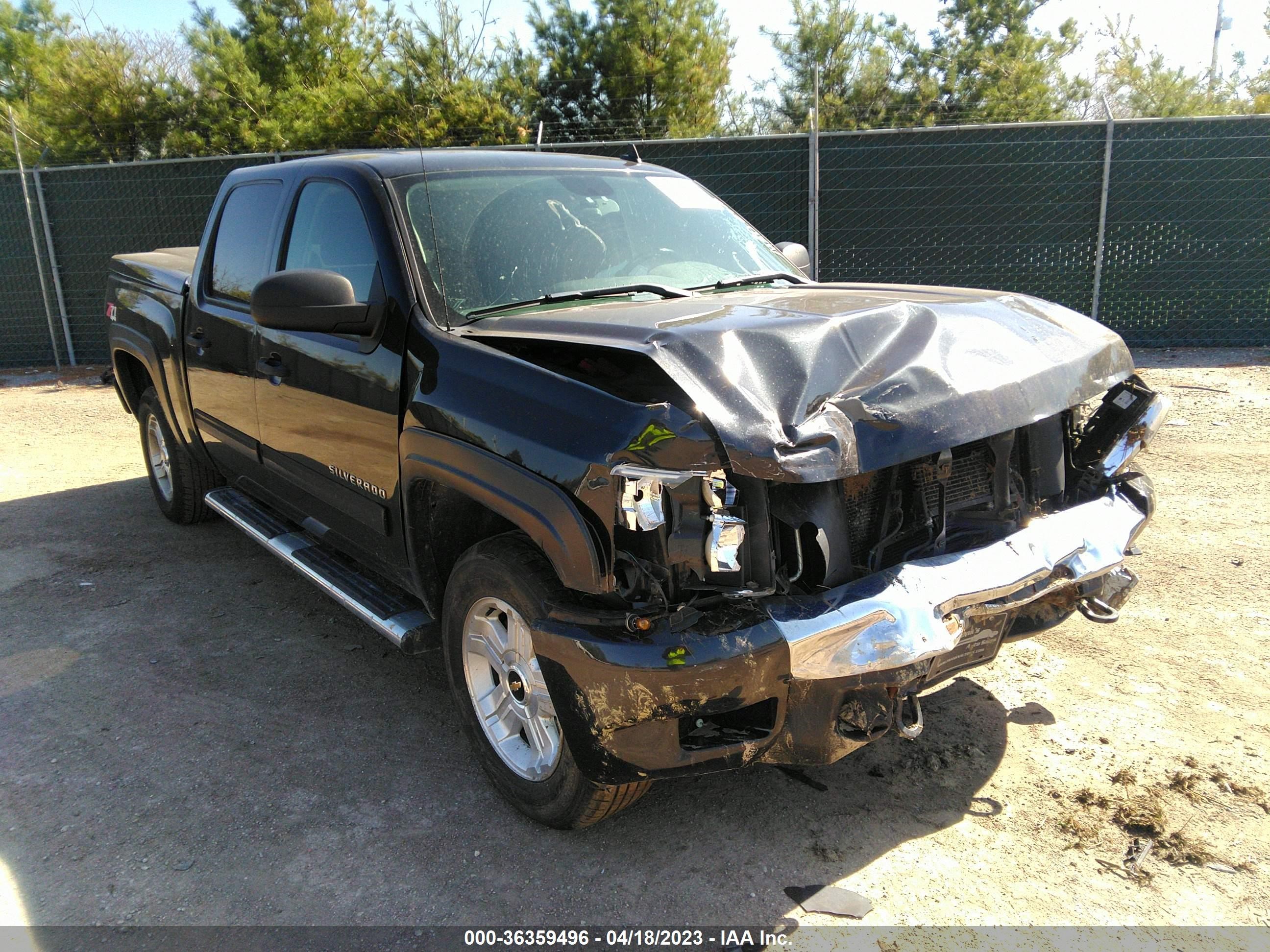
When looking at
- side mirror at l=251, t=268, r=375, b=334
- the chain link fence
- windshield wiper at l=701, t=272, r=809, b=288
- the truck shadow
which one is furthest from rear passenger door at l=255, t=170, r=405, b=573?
the chain link fence

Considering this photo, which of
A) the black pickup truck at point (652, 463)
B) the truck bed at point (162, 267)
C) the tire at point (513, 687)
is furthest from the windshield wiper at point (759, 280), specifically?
the truck bed at point (162, 267)

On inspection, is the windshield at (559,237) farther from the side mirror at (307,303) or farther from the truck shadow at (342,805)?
the truck shadow at (342,805)

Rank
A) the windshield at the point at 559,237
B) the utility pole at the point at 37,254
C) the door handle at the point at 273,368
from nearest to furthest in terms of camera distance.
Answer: the windshield at the point at 559,237 < the door handle at the point at 273,368 < the utility pole at the point at 37,254

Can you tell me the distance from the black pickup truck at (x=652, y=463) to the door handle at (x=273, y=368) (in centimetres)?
2

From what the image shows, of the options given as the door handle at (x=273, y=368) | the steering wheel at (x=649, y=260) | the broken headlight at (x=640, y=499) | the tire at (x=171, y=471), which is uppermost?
the steering wheel at (x=649, y=260)

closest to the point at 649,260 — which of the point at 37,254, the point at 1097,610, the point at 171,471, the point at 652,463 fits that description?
the point at 652,463

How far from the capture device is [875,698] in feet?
8.66

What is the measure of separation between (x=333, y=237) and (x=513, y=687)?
1996 mm

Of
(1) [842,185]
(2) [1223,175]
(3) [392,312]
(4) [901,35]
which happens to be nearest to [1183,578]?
(3) [392,312]

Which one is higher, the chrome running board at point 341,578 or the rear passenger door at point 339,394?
the rear passenger door at point 339,394

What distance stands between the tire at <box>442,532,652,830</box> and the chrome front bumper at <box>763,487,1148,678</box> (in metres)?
0.68

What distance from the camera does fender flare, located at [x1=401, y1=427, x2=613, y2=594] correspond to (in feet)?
8.12

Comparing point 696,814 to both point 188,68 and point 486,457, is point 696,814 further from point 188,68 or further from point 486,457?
point 188,68

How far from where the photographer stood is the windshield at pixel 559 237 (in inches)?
135
